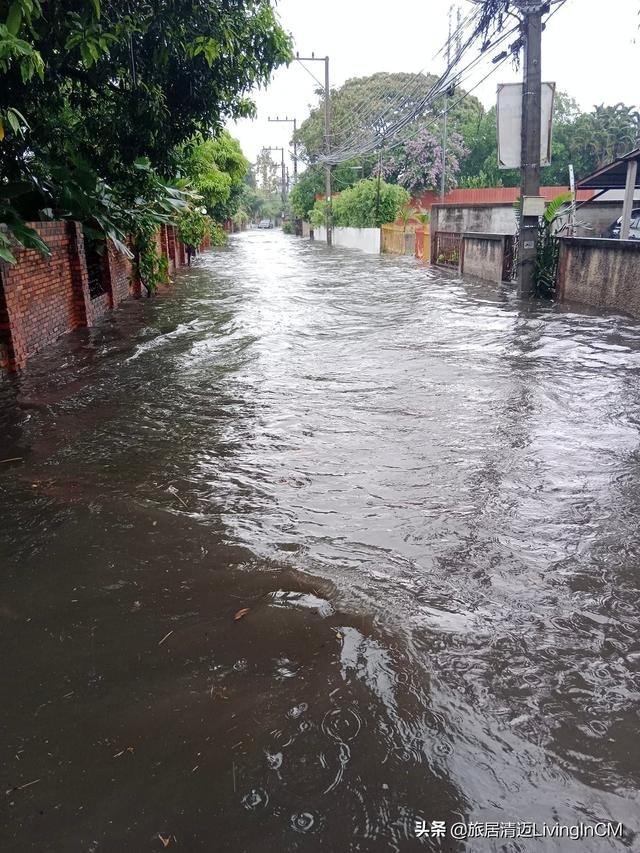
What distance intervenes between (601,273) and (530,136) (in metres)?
3.41

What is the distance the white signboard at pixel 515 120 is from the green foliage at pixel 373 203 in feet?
76.6

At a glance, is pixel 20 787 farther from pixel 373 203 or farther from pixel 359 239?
pixel 359 239

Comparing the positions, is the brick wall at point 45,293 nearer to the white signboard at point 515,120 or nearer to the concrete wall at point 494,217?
the white signboard at point 515,120

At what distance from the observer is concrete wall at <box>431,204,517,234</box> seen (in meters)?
23.5

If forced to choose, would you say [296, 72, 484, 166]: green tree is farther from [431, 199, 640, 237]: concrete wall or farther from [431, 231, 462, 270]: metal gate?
[431, 231, 462, 270]: metal gate

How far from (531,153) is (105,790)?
1423 centimetres

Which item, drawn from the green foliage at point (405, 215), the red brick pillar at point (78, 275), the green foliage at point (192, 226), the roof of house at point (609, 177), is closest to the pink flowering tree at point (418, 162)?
the green foliage at point (405, 215)

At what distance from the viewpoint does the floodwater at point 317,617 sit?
215cm

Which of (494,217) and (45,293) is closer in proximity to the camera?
(45,293)

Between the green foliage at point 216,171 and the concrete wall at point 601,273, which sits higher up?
the green foliage at point 216,171

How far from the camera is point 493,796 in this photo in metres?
2.17

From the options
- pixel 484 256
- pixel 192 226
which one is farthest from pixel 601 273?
pixel 192 226

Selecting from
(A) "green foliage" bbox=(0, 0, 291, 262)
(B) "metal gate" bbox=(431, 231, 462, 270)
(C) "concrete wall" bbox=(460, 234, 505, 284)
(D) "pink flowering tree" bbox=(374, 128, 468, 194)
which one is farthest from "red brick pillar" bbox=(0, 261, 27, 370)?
(D) "pink flowering tree" bbox=(374, 128, 468, 194)

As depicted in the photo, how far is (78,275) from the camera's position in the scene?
10.4 metres
